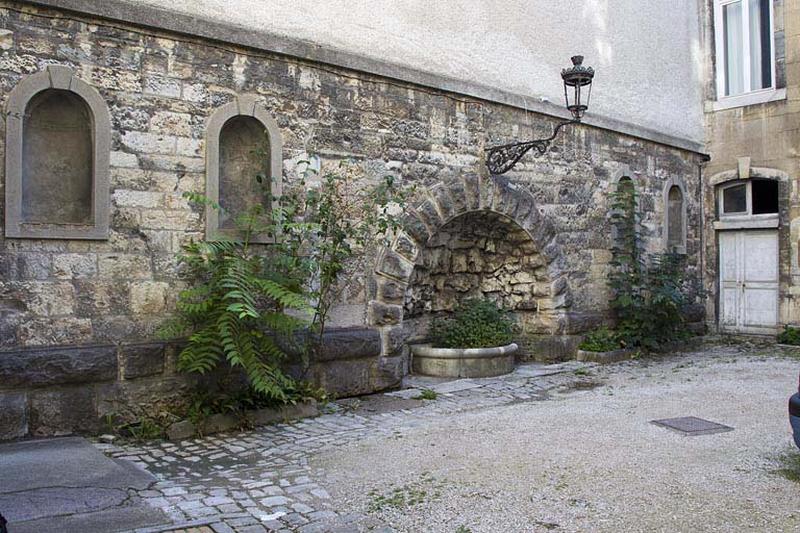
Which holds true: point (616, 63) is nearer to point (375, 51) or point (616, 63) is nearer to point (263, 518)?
point (375, 51)

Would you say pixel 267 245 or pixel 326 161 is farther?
pixel 326 161

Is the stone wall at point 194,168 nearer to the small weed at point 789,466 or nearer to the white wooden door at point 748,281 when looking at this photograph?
the small weed at point 789,466

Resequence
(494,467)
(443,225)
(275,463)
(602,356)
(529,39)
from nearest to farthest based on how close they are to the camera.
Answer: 1. (494,467)
2. (275,463)
3. (443,225)
4. (529,39)
5. (602,356)

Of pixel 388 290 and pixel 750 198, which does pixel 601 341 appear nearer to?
pixel 388 290

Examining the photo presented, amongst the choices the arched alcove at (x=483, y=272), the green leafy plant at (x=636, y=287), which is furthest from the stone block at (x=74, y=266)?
the green leafy plant at (x=636, y=287)

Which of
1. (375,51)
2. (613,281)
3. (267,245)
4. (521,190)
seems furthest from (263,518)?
(613,281)

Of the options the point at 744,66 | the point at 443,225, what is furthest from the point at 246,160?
the point at 744,66

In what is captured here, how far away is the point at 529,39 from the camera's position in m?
9.11

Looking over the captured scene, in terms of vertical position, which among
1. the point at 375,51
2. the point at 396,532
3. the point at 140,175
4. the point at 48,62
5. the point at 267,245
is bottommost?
the point at 396,532

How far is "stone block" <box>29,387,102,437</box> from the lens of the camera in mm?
5301

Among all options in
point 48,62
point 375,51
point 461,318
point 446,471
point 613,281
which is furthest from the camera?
point 613,281

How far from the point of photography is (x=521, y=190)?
8906 millimetres

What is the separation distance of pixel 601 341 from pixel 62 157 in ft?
22.4

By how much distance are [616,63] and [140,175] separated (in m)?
7.10
